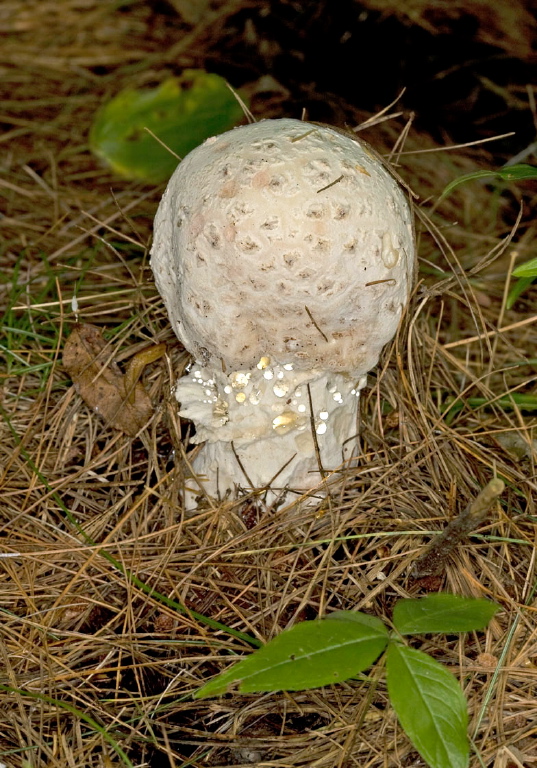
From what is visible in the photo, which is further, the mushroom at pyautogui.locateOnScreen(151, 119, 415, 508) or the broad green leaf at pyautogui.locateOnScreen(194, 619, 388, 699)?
the mushroom at pyautogui.locateOnScreen(151, 119, 415, 508)

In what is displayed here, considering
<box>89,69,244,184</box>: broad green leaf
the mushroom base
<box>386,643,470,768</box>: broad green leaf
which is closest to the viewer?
<box>386,643,470,768</box>: broad green leaf

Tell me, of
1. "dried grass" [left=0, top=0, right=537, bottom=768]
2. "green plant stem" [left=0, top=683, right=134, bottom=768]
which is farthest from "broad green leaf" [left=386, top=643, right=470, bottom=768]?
"green plant stem" [left=0, top=683, right=134, bottom=768]

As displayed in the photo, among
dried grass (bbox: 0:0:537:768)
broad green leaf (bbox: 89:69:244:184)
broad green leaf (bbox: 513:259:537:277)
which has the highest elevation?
broad green leaf (bbox: 513:259:537:277)

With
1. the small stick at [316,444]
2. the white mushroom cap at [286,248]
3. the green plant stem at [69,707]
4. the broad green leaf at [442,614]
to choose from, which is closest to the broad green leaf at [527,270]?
the white mushroom cap at [286,248]

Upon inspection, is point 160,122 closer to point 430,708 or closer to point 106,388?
point 106,388

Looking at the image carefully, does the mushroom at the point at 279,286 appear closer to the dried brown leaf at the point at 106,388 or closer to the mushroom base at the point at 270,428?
the mushroom base at the point at 270,428

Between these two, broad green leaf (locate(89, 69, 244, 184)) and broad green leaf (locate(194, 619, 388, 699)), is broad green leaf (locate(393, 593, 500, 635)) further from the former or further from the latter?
broad green leaf (locate(89, 69, 244, 184))

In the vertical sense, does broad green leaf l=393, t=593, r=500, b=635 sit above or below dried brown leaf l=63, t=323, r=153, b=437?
above

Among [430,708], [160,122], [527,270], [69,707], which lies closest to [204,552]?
[69,707]
